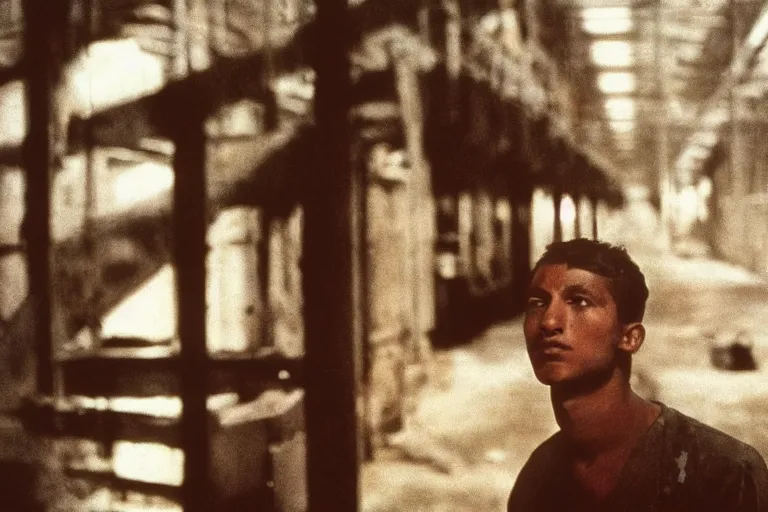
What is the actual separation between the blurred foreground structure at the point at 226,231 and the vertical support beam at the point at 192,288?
0.02 metres

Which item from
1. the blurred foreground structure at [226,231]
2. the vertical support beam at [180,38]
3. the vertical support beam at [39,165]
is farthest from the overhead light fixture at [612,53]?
the vertical support beam at [39,165]

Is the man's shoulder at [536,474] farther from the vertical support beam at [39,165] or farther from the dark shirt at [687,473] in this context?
the vertical support beam at [39,165]

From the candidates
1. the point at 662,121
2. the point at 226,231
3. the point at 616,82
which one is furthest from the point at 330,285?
the point at 616,82

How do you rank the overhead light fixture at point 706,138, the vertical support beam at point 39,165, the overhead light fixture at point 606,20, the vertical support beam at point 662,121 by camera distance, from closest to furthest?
the vertical support beam at point 39,165 < the vertical support beam at point 662,121 < the overhead light fixture at point 606,20 < the overhead light fixture at point 706,138

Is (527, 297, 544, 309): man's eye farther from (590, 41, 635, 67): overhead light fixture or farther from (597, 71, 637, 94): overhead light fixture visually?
(597, 71, 637, 94): overhead light fixture

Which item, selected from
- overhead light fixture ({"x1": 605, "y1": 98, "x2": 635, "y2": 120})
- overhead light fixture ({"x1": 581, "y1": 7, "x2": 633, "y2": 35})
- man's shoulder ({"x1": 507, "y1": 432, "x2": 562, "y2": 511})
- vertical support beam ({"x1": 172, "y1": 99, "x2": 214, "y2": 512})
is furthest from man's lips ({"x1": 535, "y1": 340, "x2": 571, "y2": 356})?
overhead light fixture ({"x1": 605, "y1": 98, "x2": 635, "y2": 120})

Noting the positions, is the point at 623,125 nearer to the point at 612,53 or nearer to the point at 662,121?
the point at 612,53

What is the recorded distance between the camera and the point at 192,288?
16.9 feet

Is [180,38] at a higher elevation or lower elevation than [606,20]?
lower

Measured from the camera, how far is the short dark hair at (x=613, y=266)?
9.86 ft

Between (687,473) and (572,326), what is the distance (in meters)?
0.72

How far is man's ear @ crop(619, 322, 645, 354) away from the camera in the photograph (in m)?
3.04

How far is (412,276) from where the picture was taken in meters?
8.23

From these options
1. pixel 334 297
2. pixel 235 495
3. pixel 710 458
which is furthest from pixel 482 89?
pixel 710 458
